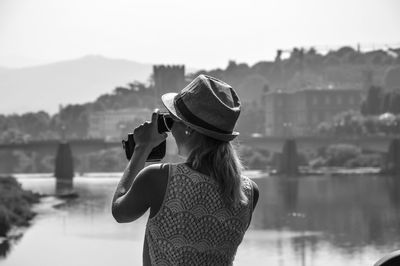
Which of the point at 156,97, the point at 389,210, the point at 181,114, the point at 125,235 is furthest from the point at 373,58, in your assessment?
the point at 181,114

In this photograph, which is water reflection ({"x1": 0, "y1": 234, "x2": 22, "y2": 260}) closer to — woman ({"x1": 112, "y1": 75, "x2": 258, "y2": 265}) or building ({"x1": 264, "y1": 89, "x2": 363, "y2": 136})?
woman ({"x1": 112, "y1": 75, "x2": 258, "y2": 265})

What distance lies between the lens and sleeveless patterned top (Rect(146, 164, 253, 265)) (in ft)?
5.89

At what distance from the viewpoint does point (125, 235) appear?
23500 mm

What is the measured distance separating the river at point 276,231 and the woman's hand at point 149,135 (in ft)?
51.4

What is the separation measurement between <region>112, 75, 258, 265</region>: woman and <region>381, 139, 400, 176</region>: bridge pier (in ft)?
162

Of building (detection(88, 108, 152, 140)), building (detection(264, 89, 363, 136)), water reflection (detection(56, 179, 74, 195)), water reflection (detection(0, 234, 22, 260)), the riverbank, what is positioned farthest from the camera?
building (detection(88, 108, 152, 140))

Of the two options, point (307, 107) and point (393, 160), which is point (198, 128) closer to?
point (393, 160)

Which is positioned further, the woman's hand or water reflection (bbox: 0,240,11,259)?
water reflection (bbox: 0,240,11,259)

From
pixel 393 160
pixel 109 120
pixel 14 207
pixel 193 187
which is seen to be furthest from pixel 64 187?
pixel 109 120

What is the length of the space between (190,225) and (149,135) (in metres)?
0.18

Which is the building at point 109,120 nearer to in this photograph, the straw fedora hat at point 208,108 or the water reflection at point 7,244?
the water reflection at point 7,244

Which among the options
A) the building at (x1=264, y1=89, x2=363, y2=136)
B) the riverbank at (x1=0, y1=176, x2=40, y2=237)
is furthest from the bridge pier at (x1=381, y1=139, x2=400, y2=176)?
the building at (x1=264, y1=89, x2=363, y2=136)

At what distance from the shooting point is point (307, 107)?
269ft

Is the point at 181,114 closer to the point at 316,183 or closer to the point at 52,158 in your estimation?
the point at 316,183
